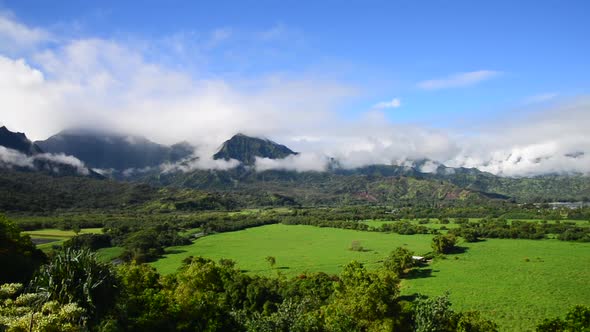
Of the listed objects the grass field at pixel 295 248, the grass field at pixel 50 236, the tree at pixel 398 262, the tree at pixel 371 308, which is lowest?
the grass field at pixel 295 248

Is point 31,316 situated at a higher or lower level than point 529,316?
higher

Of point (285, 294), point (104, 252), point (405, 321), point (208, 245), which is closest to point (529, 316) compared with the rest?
point (405, 321)

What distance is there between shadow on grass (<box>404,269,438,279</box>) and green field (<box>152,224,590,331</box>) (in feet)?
0.81

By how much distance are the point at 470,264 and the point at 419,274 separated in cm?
2103

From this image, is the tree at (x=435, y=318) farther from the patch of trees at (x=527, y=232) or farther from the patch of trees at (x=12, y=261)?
the patch of trees at (x=527, y=232)

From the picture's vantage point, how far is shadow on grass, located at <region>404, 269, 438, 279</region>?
3730 inches

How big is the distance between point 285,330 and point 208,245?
4849 inches

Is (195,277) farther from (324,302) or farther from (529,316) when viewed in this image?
(529,316)

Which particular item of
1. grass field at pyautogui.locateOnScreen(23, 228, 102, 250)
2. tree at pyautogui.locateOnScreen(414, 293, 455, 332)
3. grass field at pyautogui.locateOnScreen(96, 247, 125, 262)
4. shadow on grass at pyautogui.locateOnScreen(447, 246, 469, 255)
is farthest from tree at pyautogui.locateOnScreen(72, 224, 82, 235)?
tree at pyautogui.locateOnScreen(414, 293, 455, 332)

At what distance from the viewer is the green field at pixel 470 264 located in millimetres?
73812

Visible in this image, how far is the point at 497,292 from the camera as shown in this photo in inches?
3191

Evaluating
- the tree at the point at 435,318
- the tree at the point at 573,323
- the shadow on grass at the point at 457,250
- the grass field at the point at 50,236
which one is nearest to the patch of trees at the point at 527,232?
the shadow on grass at the point at 457,250

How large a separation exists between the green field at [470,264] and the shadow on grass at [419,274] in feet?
0.81

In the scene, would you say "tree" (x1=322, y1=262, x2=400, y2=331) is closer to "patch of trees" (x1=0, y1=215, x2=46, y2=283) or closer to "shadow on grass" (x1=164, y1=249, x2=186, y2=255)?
"patch of trees" (x1=0, y1=215, x2=46, y2=283)
